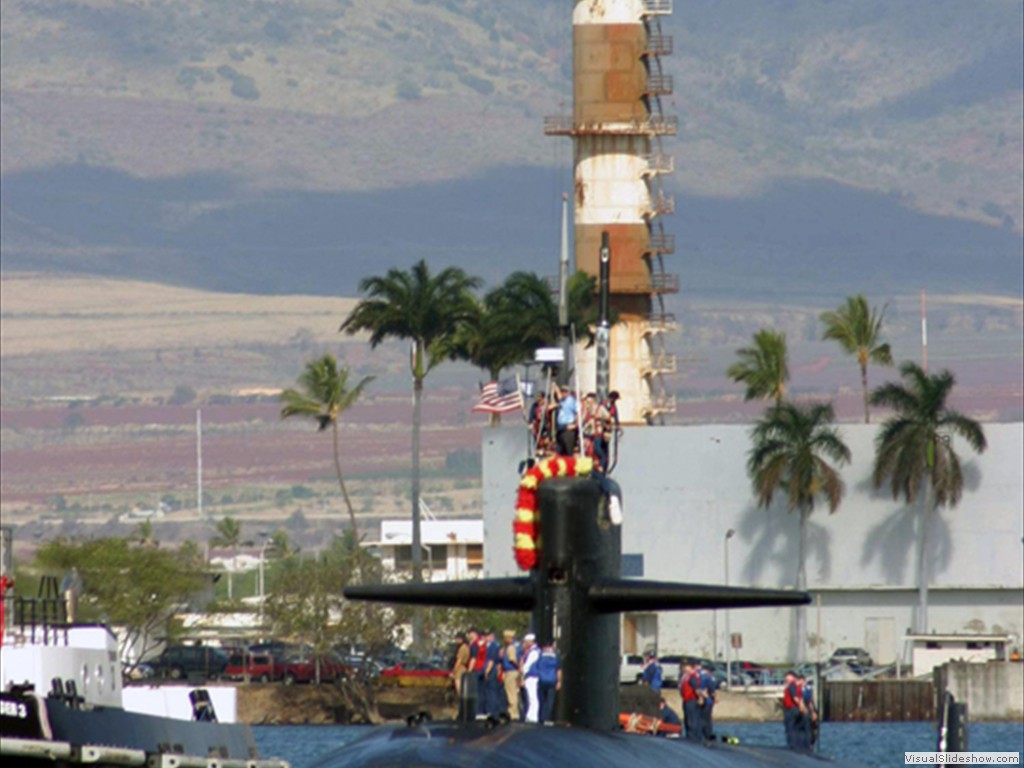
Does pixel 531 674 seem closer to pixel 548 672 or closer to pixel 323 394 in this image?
pixel 548 672

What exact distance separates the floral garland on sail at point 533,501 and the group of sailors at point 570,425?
78 centimetres

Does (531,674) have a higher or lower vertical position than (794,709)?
higher

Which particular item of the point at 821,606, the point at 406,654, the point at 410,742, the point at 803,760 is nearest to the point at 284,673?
the point at 406,654

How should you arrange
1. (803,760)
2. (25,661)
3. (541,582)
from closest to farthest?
(541,582)
(803,760)
(25,661)

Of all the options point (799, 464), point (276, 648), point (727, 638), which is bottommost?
point (276, 648)

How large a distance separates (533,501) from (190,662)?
72.2 metres

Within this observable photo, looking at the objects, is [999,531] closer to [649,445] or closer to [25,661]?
[649,445]

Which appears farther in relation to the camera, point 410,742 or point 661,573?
point 661,573

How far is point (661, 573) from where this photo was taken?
104500 millimetres

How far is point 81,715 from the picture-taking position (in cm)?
3222

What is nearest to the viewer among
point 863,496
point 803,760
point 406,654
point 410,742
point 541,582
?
point 410,742

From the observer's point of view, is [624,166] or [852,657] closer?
[852,657]

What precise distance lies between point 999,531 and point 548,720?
80.2 meters

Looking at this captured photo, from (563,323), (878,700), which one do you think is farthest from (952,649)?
(563,323)
